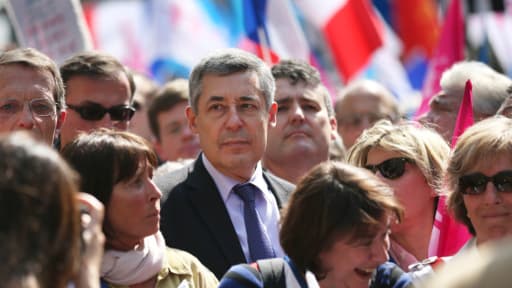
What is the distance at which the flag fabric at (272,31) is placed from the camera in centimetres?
880

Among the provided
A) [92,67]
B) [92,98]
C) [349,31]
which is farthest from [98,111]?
[349,31]

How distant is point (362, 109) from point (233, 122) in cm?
300

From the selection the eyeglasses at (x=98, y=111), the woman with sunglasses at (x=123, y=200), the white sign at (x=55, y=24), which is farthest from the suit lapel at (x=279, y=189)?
the white sign at (x=55, y=24)

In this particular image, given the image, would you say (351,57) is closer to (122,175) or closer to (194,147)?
(194,147)

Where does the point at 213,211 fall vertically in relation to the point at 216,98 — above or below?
below

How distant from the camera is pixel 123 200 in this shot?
14.2 ft

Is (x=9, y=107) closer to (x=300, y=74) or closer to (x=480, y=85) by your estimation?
(x=300, y=74)

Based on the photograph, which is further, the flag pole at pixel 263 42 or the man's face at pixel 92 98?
the flag pole at pixel 263 42

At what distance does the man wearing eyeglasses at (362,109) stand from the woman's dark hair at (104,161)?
165 inches

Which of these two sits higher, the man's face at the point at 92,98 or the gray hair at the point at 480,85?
the man's face at the point at 92,98

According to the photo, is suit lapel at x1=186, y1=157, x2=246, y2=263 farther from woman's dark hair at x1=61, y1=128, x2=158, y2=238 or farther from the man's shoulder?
woman's dark hair at x1=61, y1=128, x2=158, y2=238

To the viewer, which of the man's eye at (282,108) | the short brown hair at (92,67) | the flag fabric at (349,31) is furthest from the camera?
the flag fabric at (349,31)

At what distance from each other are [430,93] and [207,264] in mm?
3446

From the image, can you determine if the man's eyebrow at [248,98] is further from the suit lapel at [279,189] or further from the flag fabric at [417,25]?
the flag fabric at [417,25]
